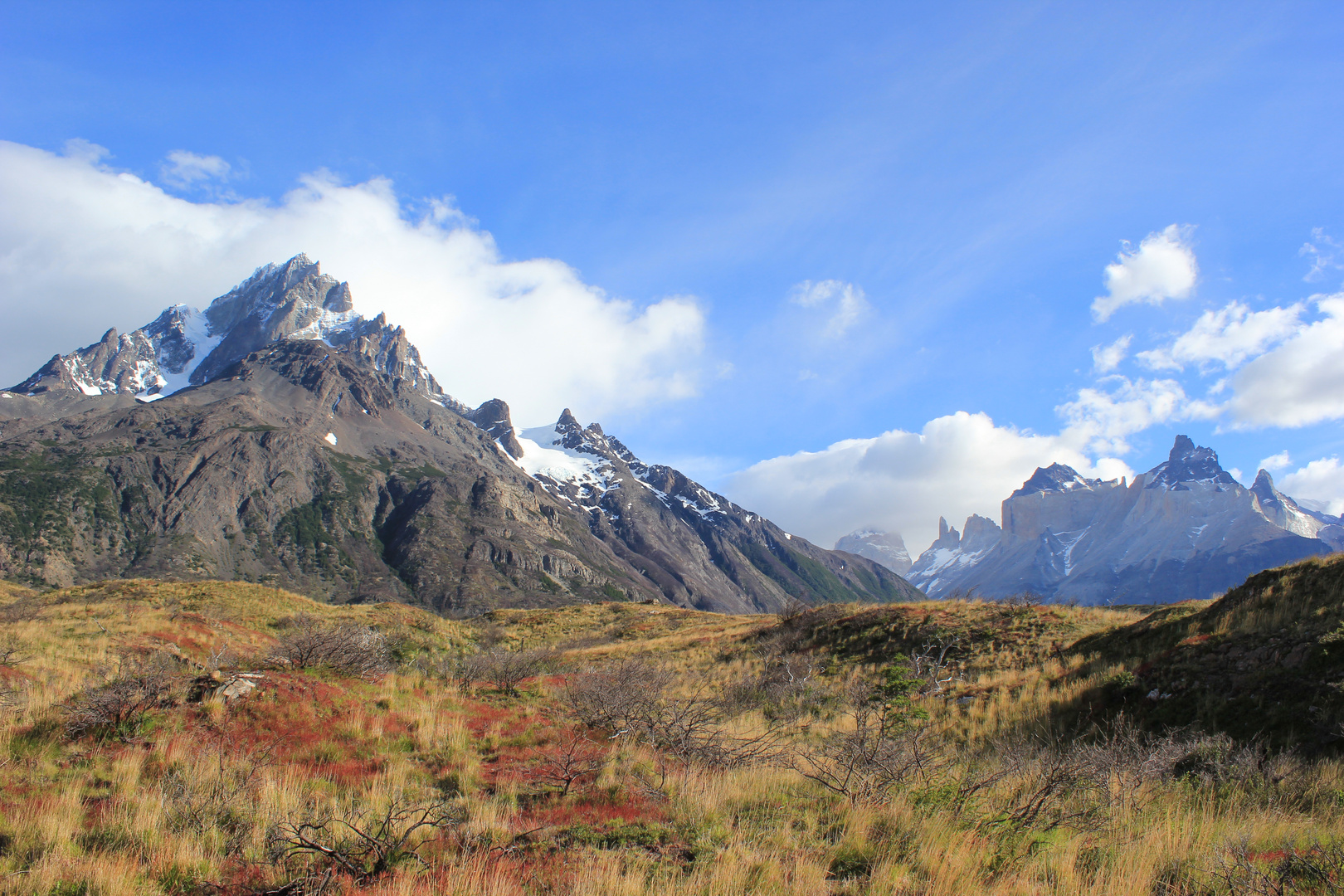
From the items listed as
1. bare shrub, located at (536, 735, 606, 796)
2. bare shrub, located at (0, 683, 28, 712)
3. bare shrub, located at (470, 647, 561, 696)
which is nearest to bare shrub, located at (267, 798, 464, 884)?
bare shrub, located at (536, 735, 606, 796)

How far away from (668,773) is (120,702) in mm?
8394

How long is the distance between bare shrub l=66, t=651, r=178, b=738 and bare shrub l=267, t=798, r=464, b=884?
4.93m

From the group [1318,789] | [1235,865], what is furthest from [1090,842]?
[1318,789]

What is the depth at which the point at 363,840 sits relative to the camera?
20.7 ft

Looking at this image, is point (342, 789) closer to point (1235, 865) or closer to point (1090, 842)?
point (1090, 842)

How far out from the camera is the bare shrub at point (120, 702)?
29.2 ft

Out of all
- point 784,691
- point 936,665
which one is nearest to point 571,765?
point 784,691

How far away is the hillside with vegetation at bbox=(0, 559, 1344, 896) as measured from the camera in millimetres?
5621

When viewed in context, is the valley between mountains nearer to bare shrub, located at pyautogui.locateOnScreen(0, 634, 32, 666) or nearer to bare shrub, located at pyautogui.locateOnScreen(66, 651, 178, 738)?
bare shrub, located at pyautogui.locateOnScreen(66, 651, 178, 738)

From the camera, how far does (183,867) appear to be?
5496 millimetres

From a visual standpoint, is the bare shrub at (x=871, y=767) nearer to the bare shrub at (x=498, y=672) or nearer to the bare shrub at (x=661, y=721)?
the bare shrub at (x=661, y=721)

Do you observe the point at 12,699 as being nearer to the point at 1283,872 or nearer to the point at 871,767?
the point at 871,767

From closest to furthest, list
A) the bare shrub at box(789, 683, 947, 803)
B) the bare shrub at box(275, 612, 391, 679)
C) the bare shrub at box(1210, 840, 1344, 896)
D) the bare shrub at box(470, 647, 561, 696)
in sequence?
the bare shrub at box(1210, 840, 1344, 896) < the bare shrub at box(789, 683, 947, 803) < the bare shrub at box(275, 612, 391, 679) < the bare shrub at box(470, 647, 561, 696)

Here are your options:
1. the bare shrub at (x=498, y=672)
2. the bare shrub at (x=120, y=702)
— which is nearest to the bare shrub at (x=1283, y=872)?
the bare shrub at (x=120, y=702)
